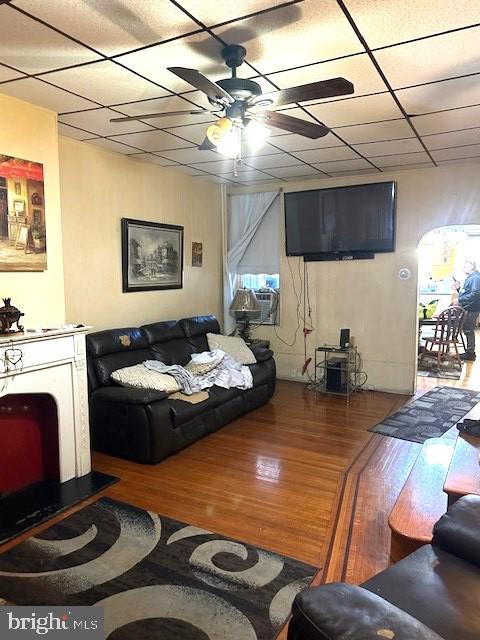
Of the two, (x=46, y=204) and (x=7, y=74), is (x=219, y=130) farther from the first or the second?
(x=46, y=204)

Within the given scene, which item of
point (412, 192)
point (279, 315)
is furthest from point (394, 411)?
point (412, 192)

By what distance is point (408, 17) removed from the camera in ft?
6.72

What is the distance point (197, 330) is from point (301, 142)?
2335 millimetres

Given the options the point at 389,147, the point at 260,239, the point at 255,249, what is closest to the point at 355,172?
the point at 389,147

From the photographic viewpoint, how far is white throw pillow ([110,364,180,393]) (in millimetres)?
3850

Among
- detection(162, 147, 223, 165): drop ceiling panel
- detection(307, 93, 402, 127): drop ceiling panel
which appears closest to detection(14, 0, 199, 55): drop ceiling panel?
detection(307, 93, 402, 127): drop ceiling panel

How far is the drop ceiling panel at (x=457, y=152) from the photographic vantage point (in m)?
4.29

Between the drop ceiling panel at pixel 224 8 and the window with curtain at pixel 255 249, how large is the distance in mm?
4022

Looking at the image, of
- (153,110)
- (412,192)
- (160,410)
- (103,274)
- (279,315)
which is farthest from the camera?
(279,315)

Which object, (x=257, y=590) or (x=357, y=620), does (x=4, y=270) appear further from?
(x=357, y=620)

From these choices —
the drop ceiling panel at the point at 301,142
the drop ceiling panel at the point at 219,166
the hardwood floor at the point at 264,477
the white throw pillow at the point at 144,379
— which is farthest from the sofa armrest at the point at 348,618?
the drop ceiling panel at the point at 219,166

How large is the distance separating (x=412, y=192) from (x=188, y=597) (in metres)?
4.71

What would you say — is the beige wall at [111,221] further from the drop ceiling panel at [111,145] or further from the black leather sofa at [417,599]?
the black leather sofa at [417,599]

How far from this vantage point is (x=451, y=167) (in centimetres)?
499
